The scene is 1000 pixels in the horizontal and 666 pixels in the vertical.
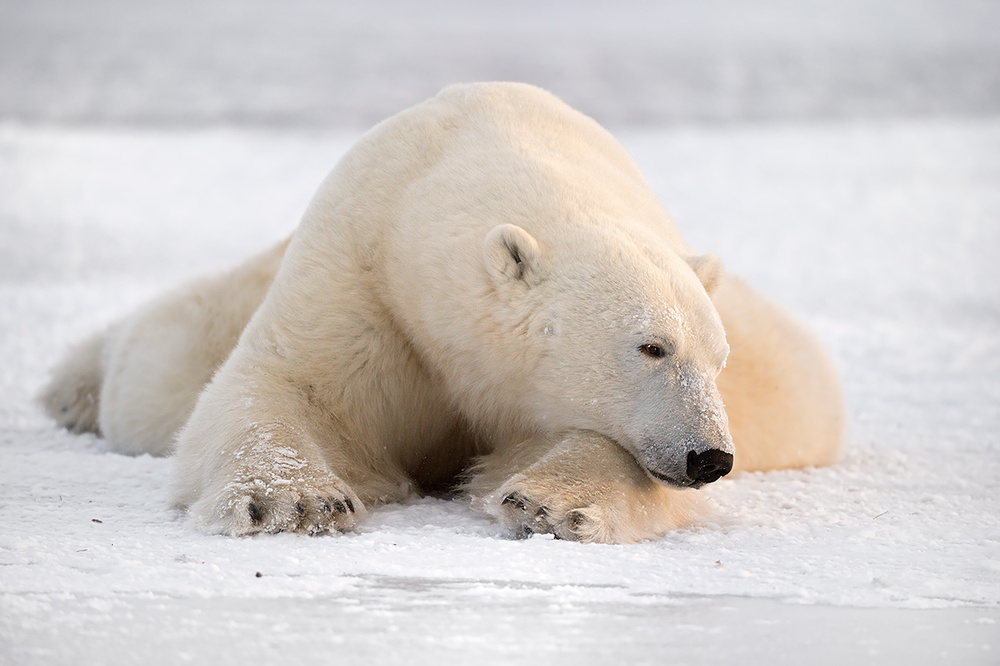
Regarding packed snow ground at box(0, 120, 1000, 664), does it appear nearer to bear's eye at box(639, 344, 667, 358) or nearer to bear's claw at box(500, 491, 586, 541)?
bear's claw at box(500, 491, 586, 541)

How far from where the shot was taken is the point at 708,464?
8.32 feet

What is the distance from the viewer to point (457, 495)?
3.17 m

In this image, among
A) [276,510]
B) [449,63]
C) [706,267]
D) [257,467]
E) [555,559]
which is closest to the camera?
[555,559]

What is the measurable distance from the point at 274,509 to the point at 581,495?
0.77 metres

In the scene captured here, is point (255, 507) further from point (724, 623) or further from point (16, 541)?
point (724, 623)

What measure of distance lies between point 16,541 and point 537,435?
1.34m

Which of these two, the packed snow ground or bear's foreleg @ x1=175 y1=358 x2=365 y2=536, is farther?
bear's foreleg @ x1=175 y1=358 x2=365 y2=536

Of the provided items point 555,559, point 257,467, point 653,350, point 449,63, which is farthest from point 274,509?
point 449,63

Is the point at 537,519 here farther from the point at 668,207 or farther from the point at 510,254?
the point at 668,207

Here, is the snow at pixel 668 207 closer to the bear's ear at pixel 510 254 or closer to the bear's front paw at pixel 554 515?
the bear's front paw at pixel 554 515

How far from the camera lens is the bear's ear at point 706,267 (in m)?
2.94

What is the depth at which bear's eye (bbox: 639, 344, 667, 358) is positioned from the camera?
2578 millimetres

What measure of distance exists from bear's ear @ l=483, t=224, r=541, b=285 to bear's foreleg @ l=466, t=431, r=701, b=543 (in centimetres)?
47

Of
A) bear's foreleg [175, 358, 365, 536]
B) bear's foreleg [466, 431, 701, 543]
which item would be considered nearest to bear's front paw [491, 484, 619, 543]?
bear's foreleg [466, 431, 701, 543]
